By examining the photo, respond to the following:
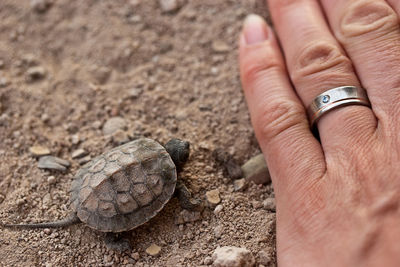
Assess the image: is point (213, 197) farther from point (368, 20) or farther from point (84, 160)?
point (368, 20)

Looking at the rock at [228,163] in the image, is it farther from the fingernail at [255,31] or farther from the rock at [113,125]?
the fingernail at [255,31]

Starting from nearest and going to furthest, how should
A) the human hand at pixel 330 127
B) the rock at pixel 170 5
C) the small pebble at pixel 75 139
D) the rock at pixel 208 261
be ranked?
the human hand at pixel 330 127 < the rock at pixel 208 261 < the small pebble at pixel 75 139 < the rock at pixel 170 5

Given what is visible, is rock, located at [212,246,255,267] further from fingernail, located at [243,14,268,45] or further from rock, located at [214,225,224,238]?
fingernail, located at [243,14,268,45]

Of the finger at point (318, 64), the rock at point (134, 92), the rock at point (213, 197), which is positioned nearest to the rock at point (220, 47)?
the finger at point (318, 64)

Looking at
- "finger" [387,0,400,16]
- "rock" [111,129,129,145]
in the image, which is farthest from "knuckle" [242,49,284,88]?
"rock" [111,129,129,145]

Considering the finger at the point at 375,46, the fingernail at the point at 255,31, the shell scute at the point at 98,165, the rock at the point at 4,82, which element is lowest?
the rock at the point at 4,82

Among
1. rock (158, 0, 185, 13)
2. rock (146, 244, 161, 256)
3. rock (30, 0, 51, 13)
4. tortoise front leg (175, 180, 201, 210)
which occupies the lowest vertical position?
rock (146, 244, 161, 256)

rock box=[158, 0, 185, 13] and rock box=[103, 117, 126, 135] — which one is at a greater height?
rock box=[158, 0, 185, 13]
